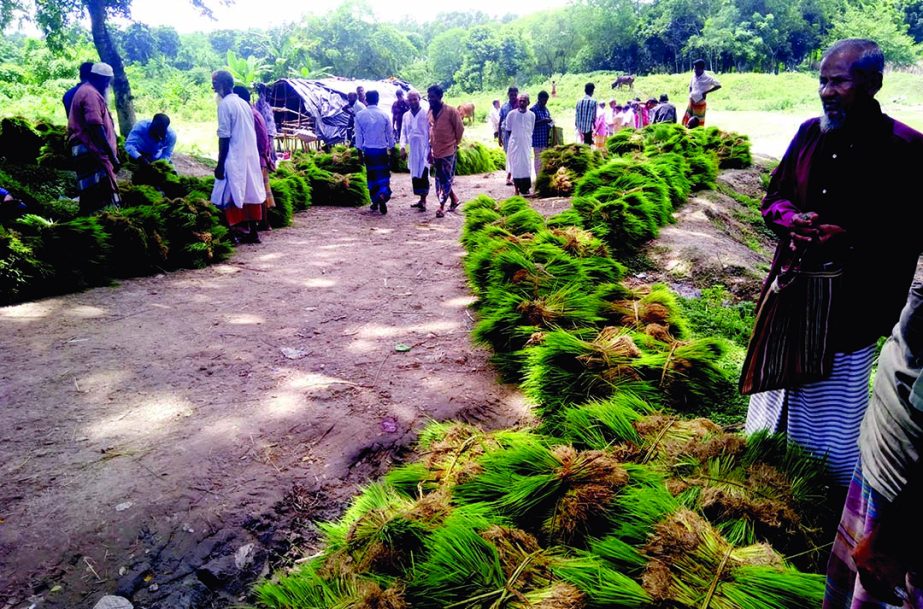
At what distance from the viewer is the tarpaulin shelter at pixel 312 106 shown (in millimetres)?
20688

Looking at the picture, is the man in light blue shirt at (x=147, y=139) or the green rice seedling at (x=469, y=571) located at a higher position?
the man in light blue shirt at (x=147, y=139)

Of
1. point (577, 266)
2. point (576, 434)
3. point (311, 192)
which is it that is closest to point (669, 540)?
point (576, 434)

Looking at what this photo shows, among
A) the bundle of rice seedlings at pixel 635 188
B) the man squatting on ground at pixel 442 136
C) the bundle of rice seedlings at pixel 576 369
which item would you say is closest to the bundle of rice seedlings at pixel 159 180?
the man squatting on ground at pixel 442 136

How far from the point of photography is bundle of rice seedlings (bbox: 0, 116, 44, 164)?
7.12 meters

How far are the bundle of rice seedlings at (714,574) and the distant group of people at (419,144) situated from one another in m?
7.02

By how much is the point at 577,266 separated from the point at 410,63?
197 ft

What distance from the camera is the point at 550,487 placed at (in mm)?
1913

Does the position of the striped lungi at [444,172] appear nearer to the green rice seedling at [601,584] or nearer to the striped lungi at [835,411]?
the striped lungi at [835,411]

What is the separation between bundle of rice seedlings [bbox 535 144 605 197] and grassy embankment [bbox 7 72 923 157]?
665 centimetres

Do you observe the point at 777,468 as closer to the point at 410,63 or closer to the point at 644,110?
the point at 644,110

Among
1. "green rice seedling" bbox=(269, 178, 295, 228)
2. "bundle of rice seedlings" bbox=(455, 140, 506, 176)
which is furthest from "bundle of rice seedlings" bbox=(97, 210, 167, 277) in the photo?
"bundle of rice seedlings" bbox=(455, 140, 506, 176)

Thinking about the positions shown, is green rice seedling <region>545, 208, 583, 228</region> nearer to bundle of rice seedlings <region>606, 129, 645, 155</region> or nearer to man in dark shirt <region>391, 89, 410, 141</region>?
bundle of rice seedlings <region>606, 129, 645, 155</region>

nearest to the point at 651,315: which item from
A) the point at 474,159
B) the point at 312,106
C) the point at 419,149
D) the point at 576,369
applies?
the point at 576,369

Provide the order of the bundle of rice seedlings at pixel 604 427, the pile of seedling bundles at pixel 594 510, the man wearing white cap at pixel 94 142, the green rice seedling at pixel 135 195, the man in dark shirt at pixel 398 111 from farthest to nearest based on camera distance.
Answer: the man in dark shirt at pixel 398 111
the green rice seedling at pixel 135 195
the man wearing white cap at pixel 94 142
the bundle of rice seedlings at pixel 604 427
the pile of seedling bundles at pixel 594 510
